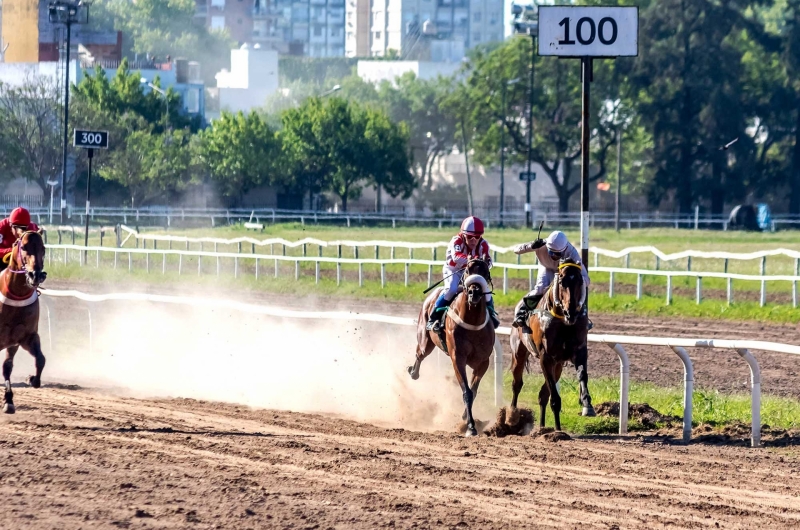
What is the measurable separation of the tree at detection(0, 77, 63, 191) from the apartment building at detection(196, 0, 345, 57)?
97.5 metres

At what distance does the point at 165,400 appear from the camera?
13.2 meters

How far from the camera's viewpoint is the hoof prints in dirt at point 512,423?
444 inches

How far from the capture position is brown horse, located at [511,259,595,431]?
10.8m

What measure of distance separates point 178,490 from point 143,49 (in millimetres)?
153224

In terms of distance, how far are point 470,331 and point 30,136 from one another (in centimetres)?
5399

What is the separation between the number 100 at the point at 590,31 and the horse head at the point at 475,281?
2525 mm

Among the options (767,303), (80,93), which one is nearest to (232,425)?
(767,303)

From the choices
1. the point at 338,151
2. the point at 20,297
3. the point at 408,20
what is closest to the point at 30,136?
the point at 338,151

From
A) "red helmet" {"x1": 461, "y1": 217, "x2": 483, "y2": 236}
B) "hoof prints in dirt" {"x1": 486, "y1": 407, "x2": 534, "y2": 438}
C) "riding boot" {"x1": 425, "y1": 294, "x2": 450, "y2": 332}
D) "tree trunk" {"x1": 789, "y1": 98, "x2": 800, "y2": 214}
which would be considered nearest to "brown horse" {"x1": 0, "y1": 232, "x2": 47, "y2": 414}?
"riding boot" {"x1": 425, "y1": 294, "x2": 450, "y2": 332}

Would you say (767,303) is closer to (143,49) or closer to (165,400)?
(165,400)

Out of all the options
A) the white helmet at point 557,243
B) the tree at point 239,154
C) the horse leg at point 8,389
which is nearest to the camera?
the white helmet at point 557,243

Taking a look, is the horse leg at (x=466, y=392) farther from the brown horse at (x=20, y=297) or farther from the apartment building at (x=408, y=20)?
the apartment building at (x=408, y=20)

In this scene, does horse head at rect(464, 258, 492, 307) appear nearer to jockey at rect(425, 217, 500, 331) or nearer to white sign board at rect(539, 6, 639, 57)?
jockey at rect(425, 217, 500, 331)

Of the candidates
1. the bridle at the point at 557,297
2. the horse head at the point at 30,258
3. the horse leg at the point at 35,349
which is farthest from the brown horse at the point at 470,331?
the horse leg at the point at 35,349
